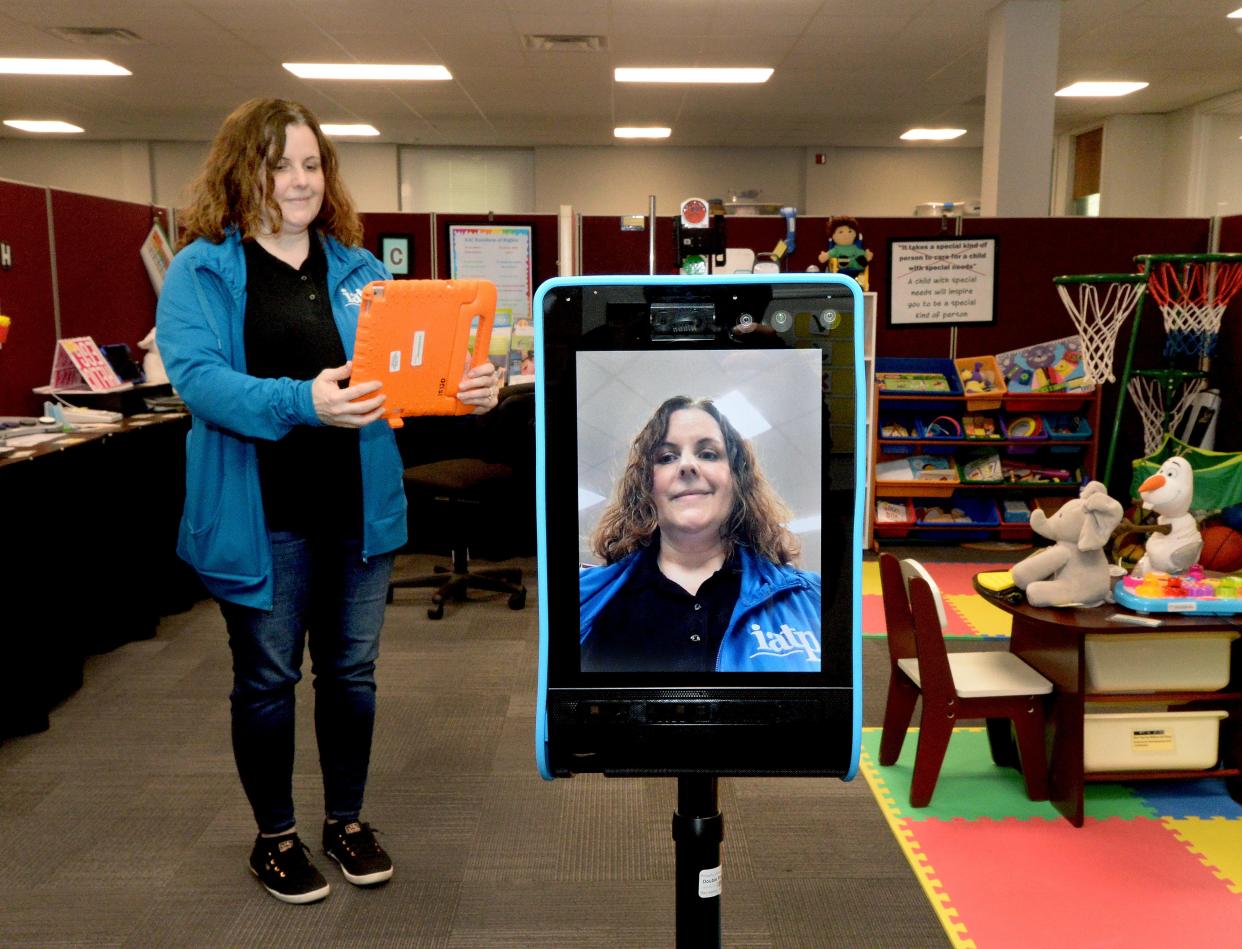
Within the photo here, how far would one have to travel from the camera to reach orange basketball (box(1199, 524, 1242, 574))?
2.62 metres

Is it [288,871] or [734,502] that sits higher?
[734,502]

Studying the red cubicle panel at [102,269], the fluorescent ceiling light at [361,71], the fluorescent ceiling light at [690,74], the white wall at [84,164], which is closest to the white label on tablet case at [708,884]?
the red cubicle panel at [102,269]

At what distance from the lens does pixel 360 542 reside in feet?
6.17

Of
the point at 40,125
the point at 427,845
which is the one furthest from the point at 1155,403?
the point at 40,125

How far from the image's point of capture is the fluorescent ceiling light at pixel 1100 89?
8.38 meters

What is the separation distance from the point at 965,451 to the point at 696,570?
4614 millimetres

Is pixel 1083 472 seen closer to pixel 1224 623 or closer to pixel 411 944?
pixel 1224 623

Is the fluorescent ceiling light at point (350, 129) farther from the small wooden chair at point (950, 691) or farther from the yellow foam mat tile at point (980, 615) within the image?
the small wooden chair at point (950, 691)

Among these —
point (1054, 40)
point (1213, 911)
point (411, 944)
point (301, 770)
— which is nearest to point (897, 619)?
point (1213, 911)

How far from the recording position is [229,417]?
1670mm

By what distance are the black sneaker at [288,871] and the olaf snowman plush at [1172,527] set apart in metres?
1.96

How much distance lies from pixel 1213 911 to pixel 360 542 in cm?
177

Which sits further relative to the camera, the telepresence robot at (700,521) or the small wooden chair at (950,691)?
the small wooden chair at (950,691)

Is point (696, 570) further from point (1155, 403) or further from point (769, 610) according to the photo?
point (1155, 403)
